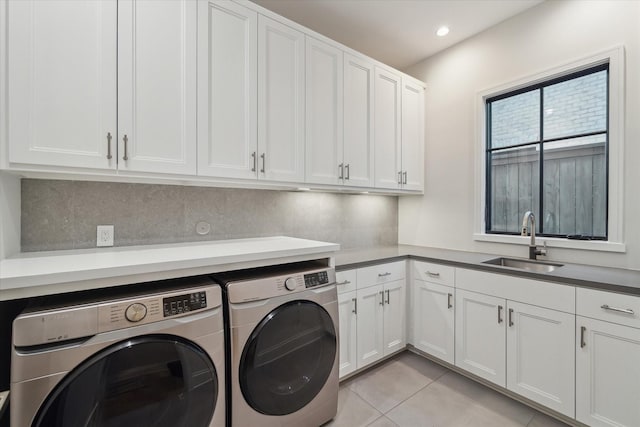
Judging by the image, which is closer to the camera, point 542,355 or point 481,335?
point 542,355

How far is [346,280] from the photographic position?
2025 mm

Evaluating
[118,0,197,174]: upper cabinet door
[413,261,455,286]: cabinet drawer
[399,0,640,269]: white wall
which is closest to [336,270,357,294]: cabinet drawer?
[413,261,455,286]: cabinet drawer

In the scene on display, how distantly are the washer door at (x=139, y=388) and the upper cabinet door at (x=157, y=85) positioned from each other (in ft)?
2.88

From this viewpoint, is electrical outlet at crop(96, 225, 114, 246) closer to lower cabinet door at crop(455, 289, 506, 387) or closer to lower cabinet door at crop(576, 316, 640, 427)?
lower cabinet door at crop(455, 289, 506, 387)

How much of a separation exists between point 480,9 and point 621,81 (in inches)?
43.2

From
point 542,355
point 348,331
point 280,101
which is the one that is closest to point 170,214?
point 280,101

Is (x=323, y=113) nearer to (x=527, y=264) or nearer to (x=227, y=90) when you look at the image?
(x=227, y=90)

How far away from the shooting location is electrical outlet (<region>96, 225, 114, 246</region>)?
5.31ft

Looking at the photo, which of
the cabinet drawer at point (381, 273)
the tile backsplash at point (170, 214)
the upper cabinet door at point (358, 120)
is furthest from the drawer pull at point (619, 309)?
the tile backsplash at point (170, 214)

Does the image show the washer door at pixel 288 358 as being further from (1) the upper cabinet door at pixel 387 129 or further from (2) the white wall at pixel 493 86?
(2) the white wall at pixel 493 86

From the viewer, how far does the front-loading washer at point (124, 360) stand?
92 centimetres

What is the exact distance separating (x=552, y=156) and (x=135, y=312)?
9.50ft

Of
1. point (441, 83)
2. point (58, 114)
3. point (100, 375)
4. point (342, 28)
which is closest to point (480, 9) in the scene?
point (441, 83)

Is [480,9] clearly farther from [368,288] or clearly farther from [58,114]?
[58,114]
